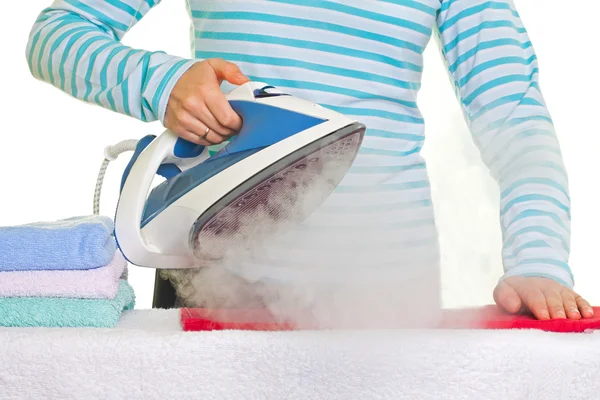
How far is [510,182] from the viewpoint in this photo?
1.07 metres

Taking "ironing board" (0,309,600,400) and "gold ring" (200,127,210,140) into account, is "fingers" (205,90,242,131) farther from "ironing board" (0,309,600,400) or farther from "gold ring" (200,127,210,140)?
"ironing board" (0,309,600,400)

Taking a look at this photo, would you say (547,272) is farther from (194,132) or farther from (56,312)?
(56,312)

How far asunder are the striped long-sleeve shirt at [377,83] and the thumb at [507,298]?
44 mm

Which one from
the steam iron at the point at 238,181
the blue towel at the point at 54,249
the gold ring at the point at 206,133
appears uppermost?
the gold ring at the point at 206,133

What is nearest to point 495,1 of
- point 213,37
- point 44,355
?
point 213,37

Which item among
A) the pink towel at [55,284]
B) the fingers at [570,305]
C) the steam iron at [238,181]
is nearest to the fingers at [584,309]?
the fingers at [570,305]

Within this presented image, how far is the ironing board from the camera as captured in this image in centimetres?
73

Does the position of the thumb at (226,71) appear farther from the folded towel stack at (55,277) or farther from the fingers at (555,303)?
the fingers at (555,303)

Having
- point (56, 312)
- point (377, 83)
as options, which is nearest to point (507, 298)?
point (377, 83)

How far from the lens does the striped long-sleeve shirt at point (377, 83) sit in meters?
1.00

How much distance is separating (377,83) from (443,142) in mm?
125

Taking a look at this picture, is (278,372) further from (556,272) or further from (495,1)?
(495,1)

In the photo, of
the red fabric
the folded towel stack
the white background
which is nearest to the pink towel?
the folded towel stack

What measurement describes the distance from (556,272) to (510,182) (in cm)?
14
